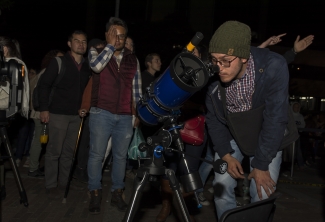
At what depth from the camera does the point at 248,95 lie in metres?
3.43

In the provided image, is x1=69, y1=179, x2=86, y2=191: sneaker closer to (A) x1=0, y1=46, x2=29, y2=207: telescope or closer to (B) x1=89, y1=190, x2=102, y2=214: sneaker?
(B) x1=89, y1=190, x2=102, y2=214: sneaker

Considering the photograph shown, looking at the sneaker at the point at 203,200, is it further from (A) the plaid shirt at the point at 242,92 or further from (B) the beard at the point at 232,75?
(B) the beard at the point at 232,75

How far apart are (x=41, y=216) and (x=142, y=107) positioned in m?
2.51

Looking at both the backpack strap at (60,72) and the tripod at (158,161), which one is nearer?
the tripod at (158,161)

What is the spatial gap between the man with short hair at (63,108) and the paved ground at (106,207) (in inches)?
13.1

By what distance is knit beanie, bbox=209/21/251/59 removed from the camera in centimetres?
306

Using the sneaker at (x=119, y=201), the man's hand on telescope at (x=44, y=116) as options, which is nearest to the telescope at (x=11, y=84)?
the man's hand on telescope at (x=44, y=116)

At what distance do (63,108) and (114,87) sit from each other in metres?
1.14

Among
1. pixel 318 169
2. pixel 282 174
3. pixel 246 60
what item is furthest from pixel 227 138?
pixel 318 169

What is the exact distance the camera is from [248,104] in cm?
348

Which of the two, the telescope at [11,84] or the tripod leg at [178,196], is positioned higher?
the telescope at [11,84]

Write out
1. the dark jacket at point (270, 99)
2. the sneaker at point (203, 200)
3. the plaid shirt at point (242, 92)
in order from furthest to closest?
1. the sneaker at point (203, 200)
2. the plaid shirt at point (242, 92)
3. the dark jacket at point (270, 99)

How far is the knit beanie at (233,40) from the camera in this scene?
3.06 meters

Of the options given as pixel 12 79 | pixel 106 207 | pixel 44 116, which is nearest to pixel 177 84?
pixel 12 79
